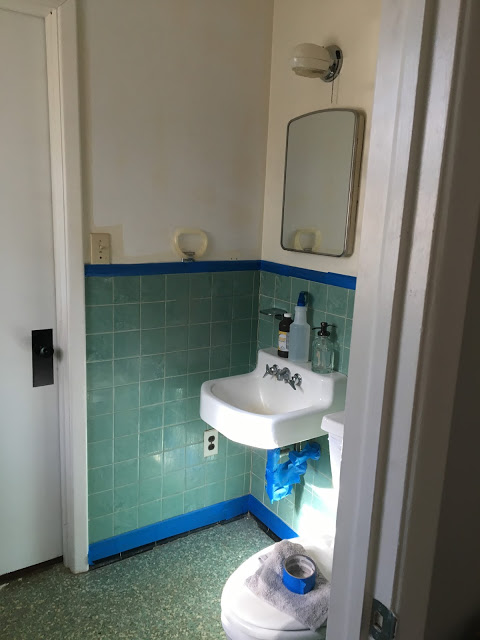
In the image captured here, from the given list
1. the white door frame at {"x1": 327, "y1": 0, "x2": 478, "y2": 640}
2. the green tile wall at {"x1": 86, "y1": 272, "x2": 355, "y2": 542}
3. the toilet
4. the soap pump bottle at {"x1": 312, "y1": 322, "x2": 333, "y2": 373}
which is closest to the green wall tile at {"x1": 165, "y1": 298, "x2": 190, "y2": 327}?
the green tile wall at {"x1": 86, "y1": 272, "x2": 355, "y2": 542}

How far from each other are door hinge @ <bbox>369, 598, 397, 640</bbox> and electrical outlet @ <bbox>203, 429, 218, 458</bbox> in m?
1.63

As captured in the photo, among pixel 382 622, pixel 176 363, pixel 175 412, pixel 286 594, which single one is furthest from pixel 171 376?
pixel 382 622

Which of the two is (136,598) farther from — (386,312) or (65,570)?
(386,312)

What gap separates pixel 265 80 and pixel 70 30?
0.79 meters

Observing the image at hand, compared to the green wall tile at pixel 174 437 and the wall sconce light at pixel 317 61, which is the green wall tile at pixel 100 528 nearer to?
the green wall tile at pixel 174 437

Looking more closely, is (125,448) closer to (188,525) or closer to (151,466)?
(151,466)

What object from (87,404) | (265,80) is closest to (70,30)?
(265,80)

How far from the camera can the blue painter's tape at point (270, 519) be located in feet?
7.22

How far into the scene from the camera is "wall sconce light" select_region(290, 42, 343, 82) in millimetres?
1696

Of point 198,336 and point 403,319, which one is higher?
point 403,319

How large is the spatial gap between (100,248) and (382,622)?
152 centimetres

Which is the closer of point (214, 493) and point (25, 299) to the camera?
point (25, 299)

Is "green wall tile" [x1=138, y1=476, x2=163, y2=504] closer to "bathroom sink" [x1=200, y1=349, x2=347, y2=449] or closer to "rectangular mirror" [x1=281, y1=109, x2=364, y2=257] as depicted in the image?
"bathroom sink" [x1=200, y1=349, x2=347, y2=449]

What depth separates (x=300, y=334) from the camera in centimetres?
197
